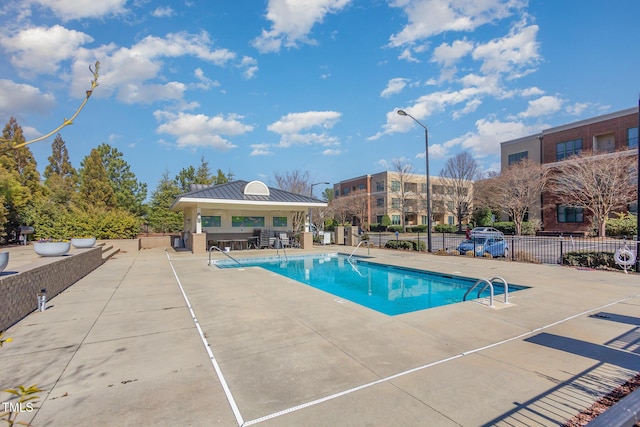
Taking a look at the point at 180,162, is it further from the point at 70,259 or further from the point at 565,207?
the point at 565,207

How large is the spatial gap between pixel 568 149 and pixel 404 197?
65.1 feet

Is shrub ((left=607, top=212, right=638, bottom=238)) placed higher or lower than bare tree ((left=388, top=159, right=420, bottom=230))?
lower

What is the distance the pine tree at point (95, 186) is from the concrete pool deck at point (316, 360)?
2971 centimetres

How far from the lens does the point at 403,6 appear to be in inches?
530

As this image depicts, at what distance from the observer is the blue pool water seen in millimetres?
9250

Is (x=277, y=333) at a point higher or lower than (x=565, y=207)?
lower

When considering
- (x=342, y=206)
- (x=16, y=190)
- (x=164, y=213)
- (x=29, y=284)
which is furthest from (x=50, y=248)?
(x=342, y=206)

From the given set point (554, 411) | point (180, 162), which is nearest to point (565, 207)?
point (554, 411)

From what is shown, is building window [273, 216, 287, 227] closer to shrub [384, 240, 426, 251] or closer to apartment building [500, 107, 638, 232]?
shrub [384, 240, 426, 251]

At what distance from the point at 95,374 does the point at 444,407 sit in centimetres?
402

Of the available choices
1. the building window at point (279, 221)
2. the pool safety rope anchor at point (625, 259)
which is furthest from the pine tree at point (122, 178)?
the pool safety rope anchor at point (625, 259)

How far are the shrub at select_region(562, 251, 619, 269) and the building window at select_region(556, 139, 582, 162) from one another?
84.5 feet

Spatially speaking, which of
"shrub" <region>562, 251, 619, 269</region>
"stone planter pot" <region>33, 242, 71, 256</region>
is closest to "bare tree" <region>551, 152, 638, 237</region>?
"shrub" <region>562, 251, 619, 269</region>

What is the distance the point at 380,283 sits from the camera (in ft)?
39.2
